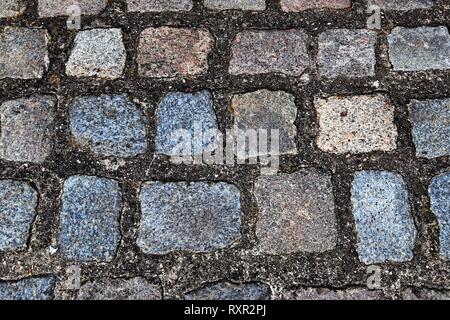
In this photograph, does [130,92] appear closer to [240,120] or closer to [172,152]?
[172,152]

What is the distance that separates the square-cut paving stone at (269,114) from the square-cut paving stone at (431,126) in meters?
0.44

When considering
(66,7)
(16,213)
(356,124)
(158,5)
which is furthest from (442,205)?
(66,7)

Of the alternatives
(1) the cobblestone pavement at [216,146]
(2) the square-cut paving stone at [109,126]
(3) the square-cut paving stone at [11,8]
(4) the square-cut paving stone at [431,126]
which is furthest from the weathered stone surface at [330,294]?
(3) the square-cut paving stone at [11,8]

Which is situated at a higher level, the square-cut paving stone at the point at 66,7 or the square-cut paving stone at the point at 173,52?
the square-cut paving stone at the point at 66,7

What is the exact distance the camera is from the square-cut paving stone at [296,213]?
6.09 ft

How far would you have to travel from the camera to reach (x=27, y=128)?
2.03m

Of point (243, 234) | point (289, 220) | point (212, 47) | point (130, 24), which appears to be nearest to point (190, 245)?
point (243, 234)

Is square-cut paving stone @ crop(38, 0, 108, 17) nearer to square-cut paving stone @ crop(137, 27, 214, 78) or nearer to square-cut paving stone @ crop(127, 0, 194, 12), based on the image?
square-cut paving stone @ crop(127, 0, 194, 12)

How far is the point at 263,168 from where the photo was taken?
1.97m

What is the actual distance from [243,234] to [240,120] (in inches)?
17.2

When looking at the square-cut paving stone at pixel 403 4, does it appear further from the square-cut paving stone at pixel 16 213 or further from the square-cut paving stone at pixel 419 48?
the square-cut paving stone at pixel 16 213

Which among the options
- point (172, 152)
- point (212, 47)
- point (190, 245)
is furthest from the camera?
point (212, 47)

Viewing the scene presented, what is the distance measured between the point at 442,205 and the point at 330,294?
504 millimetres

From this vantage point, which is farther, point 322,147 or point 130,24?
point 130,24
